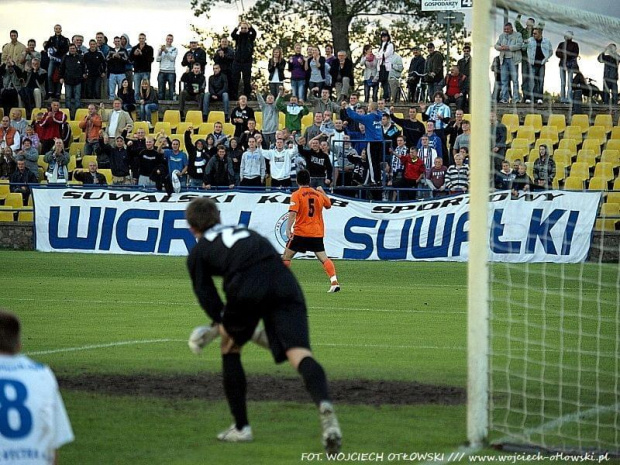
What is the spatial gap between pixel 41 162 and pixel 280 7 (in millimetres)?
18464

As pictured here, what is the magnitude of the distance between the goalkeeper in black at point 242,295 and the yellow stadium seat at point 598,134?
10.7m

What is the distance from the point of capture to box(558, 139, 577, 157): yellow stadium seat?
2061 cm

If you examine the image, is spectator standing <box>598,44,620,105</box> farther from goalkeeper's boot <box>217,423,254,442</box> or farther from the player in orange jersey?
the player in orange jersey

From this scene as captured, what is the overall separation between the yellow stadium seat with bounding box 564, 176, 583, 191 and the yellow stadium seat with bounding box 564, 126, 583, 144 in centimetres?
178

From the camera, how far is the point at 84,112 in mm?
33219

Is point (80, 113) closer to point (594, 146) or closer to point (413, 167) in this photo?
point (413, 167)

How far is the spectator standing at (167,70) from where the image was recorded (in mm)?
32188

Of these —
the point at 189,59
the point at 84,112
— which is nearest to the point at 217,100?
the point at 189,59

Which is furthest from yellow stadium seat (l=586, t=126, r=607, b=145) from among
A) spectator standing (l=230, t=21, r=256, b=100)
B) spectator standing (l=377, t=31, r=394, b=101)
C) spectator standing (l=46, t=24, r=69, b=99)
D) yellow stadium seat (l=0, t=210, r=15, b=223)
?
spectator standing (l=46, t=24, r=69, b=99)

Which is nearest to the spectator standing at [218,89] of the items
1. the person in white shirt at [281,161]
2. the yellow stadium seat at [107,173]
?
the yellow stadium seat at [107,173]

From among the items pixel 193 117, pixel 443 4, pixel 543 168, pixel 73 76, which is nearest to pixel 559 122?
pixel 543 168

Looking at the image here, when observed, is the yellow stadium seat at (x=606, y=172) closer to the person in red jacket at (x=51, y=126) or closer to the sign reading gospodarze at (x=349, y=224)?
the sign reading gospodarze at (x=349, y=224)

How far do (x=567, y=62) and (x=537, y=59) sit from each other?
13.1 inches

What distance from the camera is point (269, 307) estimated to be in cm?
784
